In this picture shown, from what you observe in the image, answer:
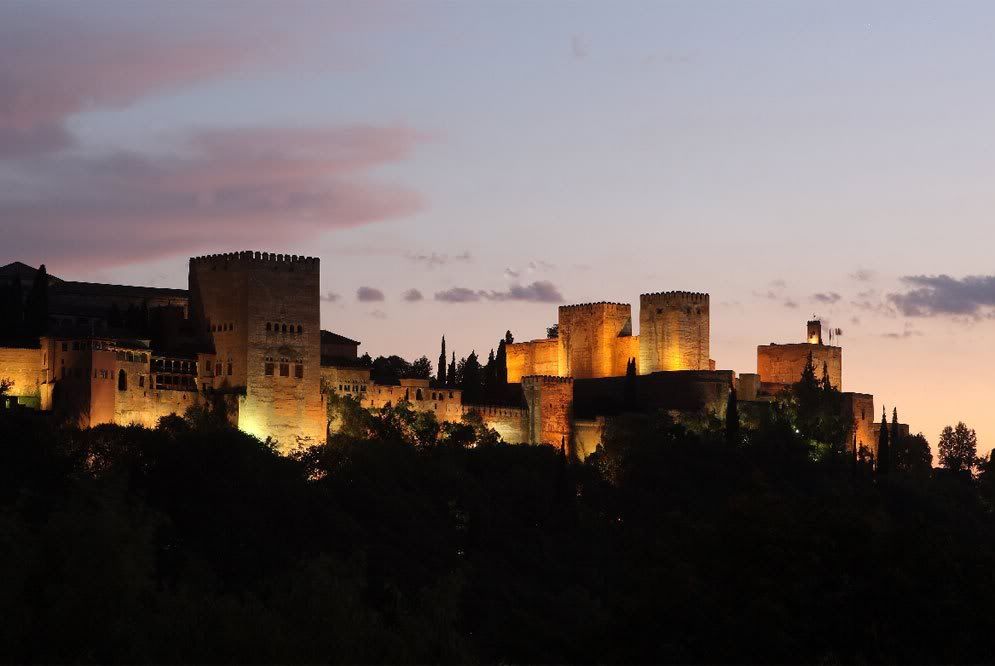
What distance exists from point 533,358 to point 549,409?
11064mm

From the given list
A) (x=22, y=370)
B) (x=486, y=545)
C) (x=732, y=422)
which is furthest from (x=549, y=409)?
(x=22, y=370)

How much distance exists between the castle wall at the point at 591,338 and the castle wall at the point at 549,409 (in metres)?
9.65

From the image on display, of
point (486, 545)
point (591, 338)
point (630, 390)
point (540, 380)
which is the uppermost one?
point (591, 338)

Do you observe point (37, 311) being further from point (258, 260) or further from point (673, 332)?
point (673, 332)

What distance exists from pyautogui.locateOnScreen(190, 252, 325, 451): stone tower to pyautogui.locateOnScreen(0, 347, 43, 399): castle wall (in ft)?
20.7

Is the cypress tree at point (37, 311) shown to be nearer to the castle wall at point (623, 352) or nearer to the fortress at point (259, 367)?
the fortress at point (259, 367)

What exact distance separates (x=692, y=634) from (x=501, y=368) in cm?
5707

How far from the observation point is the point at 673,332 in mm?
99062

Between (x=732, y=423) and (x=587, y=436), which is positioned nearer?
(x=587, y=436)

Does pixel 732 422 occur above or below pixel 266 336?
below

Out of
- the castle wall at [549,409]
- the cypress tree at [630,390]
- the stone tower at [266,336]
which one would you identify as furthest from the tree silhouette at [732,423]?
the stone tower at [266,336]

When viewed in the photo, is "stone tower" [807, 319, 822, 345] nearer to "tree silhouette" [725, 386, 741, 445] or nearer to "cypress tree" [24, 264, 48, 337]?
"tree silhouette" [725, 386, 741, 445]

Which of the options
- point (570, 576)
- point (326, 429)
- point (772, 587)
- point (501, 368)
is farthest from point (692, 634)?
point (501, 368)

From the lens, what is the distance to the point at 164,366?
73750 mm
